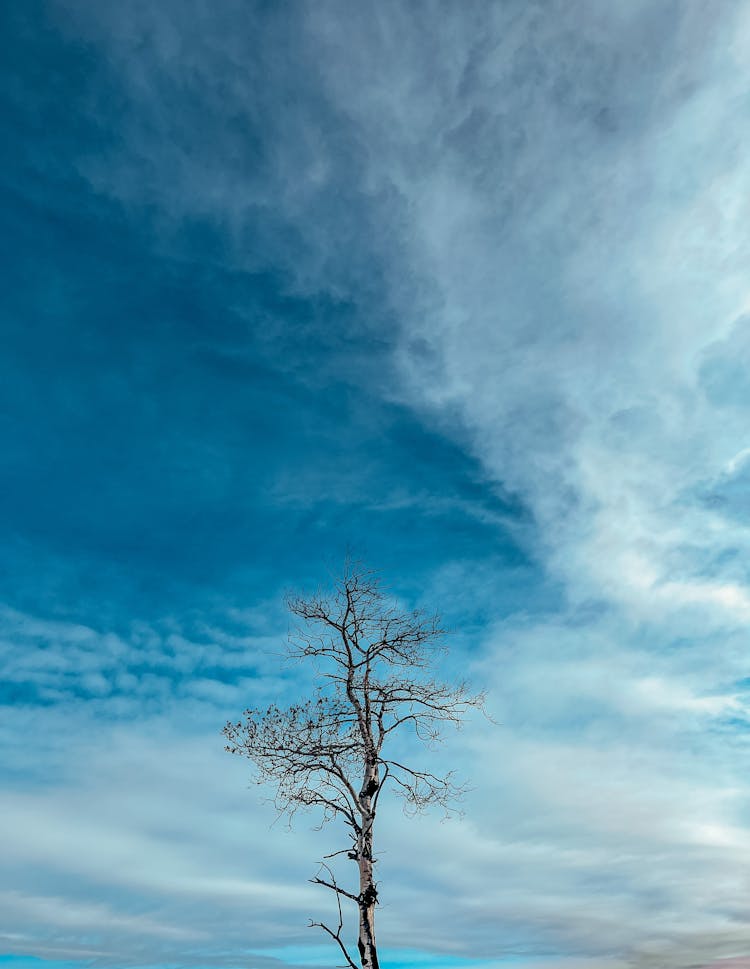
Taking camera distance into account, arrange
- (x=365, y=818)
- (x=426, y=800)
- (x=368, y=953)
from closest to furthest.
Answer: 1. (x=368, y=953)
2. (x=365, y=818)
3. (x=426, y=800)

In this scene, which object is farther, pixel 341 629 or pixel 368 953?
pixel 341 629

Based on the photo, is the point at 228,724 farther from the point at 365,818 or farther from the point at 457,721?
the point at 457,721

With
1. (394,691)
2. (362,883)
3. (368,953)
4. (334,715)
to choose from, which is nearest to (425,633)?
(394,691)

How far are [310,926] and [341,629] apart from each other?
778 centimetres

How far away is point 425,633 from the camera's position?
2402cm

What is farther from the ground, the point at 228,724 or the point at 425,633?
the point at 425,633

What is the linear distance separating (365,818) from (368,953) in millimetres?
3111

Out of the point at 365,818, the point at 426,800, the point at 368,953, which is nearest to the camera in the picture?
the point at 368,953

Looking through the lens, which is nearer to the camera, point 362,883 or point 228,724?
point 362,883

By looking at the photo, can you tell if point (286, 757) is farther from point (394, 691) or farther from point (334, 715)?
point (394, 691)

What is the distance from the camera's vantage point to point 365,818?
846 inches

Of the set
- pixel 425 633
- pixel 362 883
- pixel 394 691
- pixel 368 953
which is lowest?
pixel 368 953

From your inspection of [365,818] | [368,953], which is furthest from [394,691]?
[368,953]

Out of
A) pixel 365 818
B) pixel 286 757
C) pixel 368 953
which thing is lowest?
pixel 368 953
